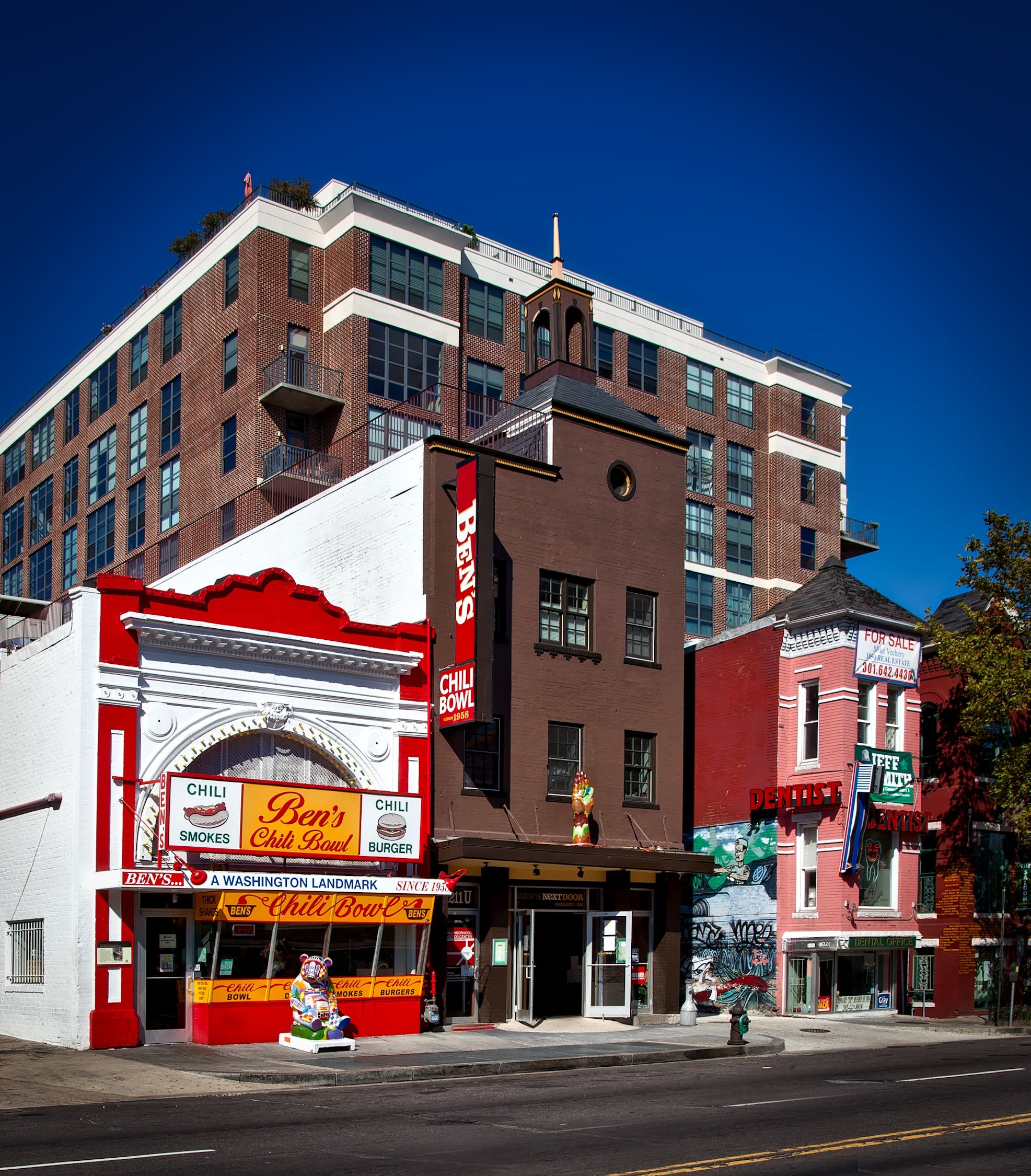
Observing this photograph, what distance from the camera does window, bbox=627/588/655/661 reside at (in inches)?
1277

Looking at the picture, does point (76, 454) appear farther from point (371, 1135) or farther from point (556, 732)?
point (371, 1135)

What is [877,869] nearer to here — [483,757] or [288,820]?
[483,757]

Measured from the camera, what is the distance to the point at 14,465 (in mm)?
70250

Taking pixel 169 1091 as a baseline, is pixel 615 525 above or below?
above

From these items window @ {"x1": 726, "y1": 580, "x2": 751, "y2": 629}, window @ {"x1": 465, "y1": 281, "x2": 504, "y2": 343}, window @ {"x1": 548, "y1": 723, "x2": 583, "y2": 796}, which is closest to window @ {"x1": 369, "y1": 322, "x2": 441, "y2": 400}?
window @ {"x1": 465, "y1": 281, "x2": 504, "y2": 343}

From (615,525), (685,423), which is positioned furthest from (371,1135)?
(685,423)

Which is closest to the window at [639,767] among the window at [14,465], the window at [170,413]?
the window at [170,413]

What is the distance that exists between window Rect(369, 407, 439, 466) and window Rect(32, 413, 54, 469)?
2475 cm

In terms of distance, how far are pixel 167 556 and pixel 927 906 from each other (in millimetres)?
31372

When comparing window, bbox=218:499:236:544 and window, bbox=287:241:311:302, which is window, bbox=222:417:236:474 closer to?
window, bbox=218:499:236:544

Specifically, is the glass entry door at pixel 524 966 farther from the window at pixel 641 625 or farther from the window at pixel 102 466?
the window at pixel 102 466

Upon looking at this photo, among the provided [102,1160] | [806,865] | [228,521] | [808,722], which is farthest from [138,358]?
[102,1160]

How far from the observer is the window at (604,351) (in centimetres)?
5994

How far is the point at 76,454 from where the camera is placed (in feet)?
207
